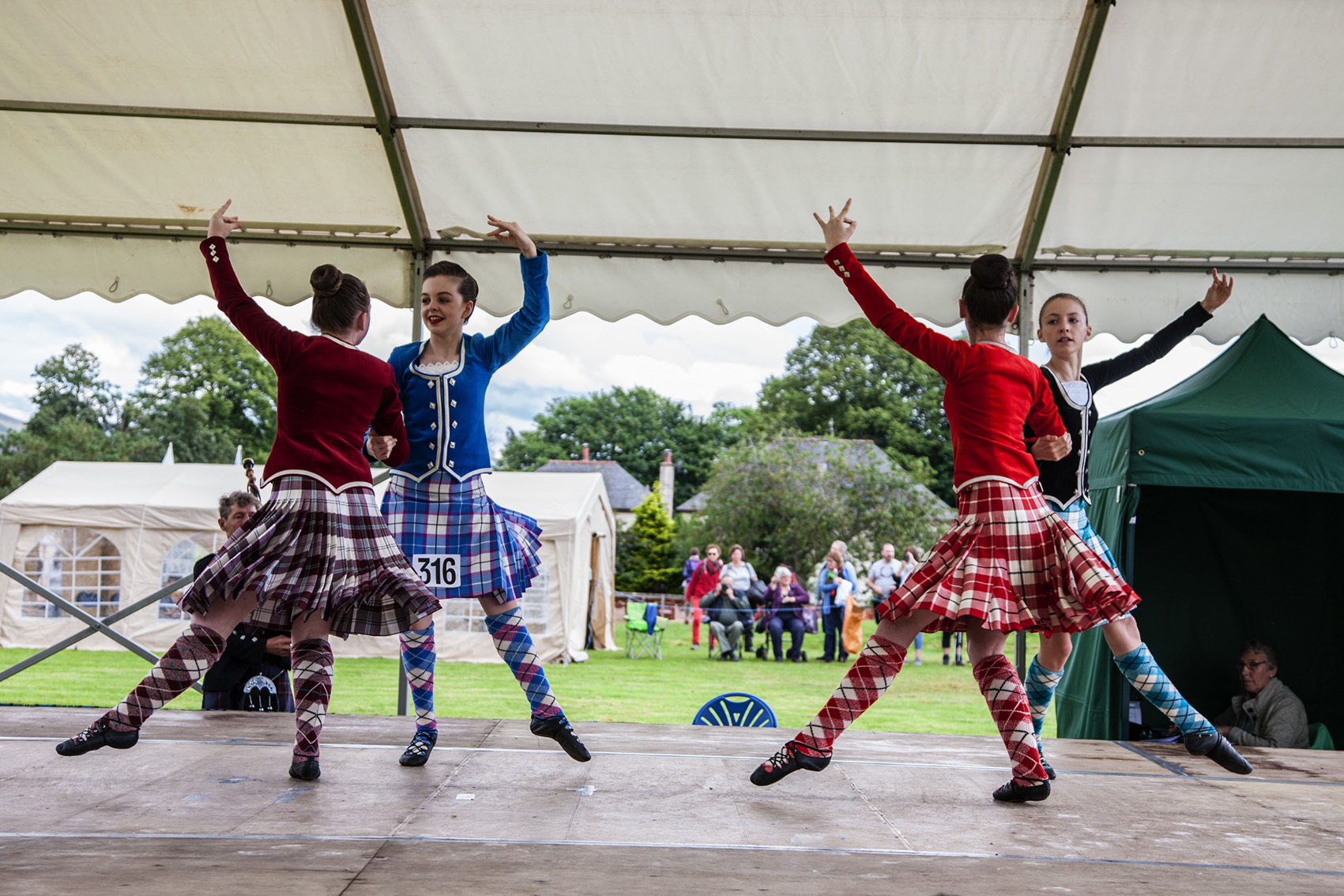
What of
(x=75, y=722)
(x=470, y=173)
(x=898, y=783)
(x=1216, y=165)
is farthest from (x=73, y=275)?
(x=1216, y=165)

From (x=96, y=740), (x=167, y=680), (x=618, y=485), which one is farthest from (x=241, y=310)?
(x=618, y=485)

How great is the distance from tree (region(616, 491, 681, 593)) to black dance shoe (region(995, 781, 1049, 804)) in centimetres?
3025

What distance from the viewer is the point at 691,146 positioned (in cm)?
470

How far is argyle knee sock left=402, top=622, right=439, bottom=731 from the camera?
3277 millimetres

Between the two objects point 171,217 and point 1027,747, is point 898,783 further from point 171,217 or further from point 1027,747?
point 171,217

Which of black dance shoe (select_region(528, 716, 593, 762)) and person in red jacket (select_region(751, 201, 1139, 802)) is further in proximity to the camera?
black dance shoe (select_region(528, 716, 593, 762))

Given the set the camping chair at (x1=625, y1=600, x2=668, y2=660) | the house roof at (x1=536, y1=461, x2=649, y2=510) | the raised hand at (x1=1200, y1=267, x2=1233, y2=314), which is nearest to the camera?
the raised hand at (x1=1200, y1=267, x2=1233, y2=314)

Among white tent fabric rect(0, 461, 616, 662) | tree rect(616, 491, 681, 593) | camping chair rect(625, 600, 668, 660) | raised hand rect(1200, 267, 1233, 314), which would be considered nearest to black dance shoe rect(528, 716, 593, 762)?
raised hand rect(1200, 267, 1233, 314)

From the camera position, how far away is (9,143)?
4668 millimetres

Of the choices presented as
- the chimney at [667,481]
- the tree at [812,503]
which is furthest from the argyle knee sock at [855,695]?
the chimney at [667,481]

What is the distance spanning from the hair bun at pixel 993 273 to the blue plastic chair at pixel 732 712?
2638 mm

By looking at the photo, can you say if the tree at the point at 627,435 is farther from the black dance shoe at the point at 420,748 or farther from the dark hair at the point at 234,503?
the black dance shoe at the point at 420,748

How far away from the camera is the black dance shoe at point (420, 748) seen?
3.15 meters

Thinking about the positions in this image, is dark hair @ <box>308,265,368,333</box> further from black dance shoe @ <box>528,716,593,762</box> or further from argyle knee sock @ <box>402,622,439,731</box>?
black dance shoe @ <box>528,716,593,762</box>
